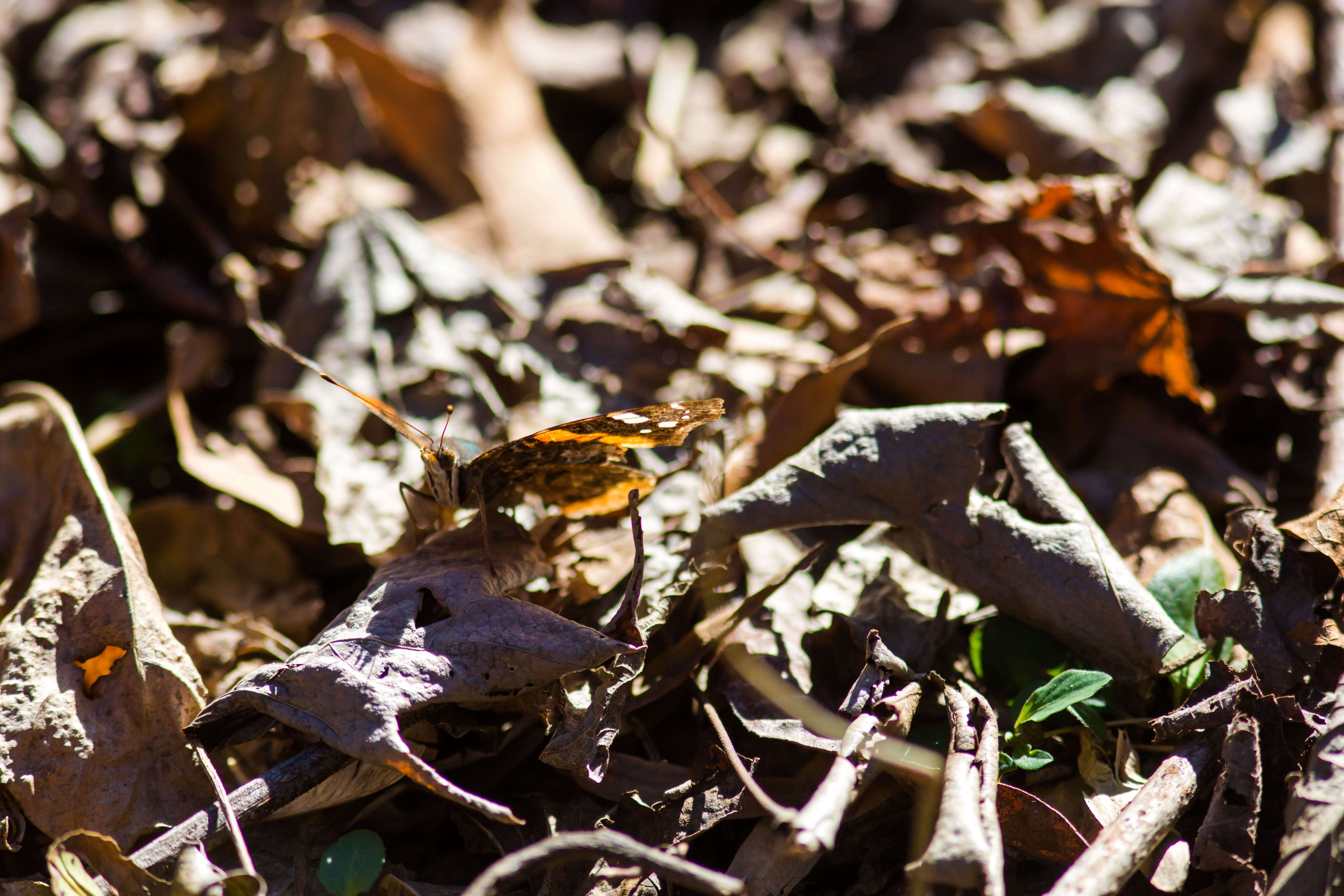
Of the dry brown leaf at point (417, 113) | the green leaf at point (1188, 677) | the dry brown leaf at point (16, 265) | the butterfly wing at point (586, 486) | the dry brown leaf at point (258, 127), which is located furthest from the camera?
the dry brown leaf at point (417, 113)

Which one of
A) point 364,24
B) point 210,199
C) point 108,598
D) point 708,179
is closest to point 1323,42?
point 708,179

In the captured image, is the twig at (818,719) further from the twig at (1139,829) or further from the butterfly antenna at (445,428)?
the butterfly antenna at (445,428)

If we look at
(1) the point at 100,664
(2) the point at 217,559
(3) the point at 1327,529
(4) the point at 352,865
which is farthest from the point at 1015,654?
(2) the point at 217,559

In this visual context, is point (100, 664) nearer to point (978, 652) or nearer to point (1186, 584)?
point (978, 652)

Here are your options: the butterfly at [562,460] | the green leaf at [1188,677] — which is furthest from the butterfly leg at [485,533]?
the green leaf at [1188,677]

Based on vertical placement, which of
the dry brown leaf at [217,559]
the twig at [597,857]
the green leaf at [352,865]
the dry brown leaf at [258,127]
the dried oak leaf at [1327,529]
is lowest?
the dry brown leaf at [217,559]

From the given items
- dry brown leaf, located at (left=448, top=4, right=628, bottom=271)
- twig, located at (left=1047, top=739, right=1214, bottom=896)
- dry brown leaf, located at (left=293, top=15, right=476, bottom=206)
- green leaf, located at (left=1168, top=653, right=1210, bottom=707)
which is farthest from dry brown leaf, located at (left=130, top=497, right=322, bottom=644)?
green leaf, located at (left=1168, top=653, right=1210, bottom=707)
